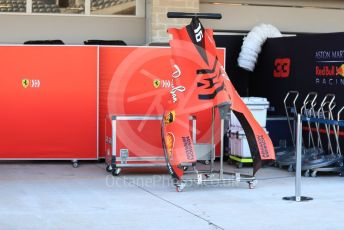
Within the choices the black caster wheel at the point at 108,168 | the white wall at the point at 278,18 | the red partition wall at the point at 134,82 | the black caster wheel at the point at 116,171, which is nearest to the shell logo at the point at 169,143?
the black caster wheel at the point at 116,171

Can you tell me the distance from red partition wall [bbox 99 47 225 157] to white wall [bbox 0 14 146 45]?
2.79 m

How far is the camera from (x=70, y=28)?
15.9m

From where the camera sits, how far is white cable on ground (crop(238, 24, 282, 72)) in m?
15.2

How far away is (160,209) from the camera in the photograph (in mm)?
8953

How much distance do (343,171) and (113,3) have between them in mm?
6816

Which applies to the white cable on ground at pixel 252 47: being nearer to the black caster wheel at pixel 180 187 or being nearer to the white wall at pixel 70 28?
the white wall at pixel 70 28

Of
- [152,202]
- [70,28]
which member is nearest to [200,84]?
[152,202]

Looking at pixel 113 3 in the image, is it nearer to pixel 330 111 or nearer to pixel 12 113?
pixel 12 113

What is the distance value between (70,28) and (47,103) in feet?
10.6

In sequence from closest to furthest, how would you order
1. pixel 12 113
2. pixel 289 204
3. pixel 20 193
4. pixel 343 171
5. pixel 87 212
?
pixel 87 212 → pixel 289 204 → pixel 20 193 → pixel 343 171 → pixel 12 113

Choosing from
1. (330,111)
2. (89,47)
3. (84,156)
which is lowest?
(84,156)

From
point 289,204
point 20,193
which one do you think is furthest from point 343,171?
point 20,193

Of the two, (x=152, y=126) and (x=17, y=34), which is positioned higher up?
(x=17, y=34)

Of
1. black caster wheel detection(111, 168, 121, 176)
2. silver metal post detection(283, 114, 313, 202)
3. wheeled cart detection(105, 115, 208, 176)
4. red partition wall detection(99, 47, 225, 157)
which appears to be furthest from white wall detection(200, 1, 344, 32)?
silver metal post detection(283, 114, 313, 202)
